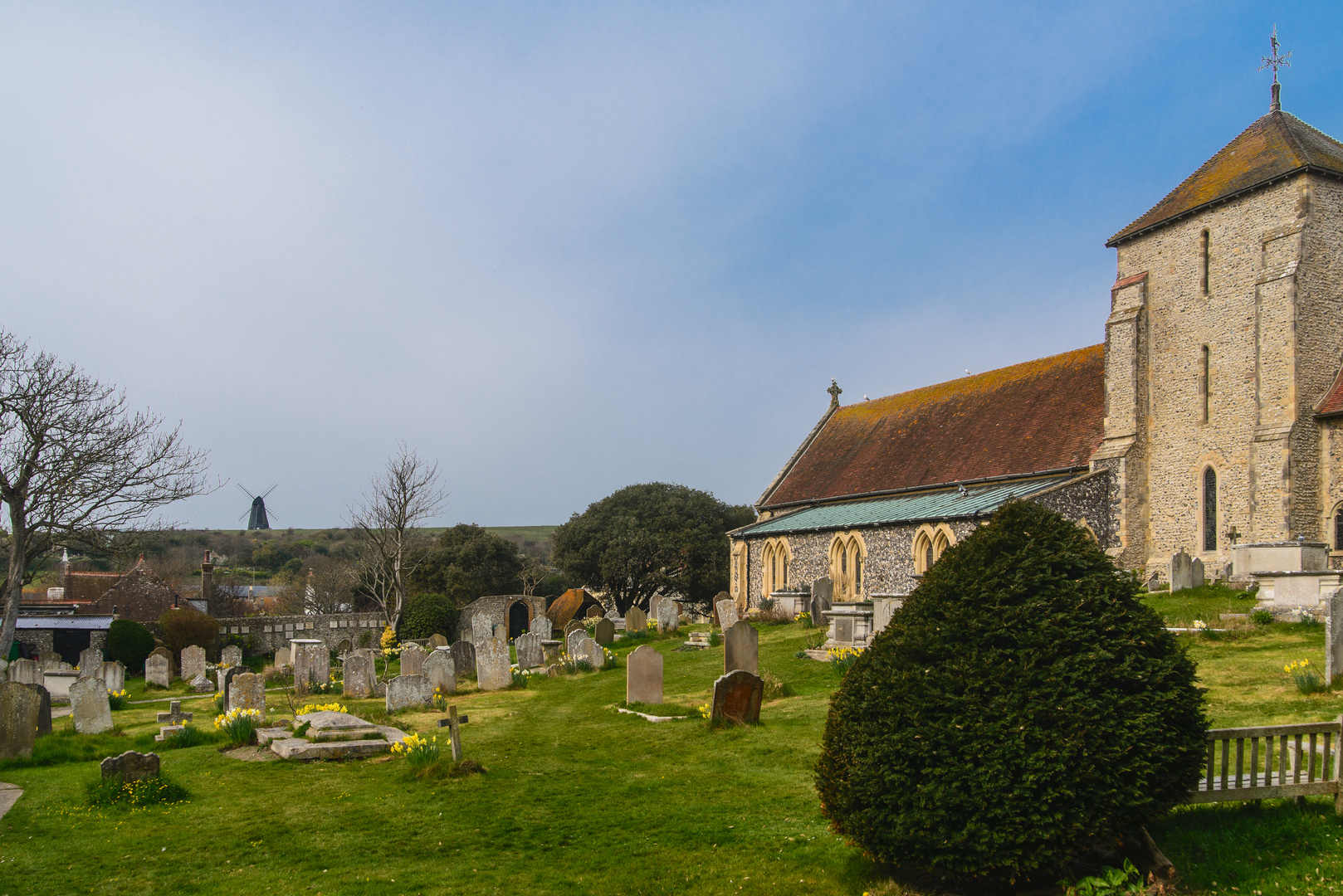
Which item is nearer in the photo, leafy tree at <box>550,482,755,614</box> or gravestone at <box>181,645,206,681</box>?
gravestone at <box>181,645,206,681</box>

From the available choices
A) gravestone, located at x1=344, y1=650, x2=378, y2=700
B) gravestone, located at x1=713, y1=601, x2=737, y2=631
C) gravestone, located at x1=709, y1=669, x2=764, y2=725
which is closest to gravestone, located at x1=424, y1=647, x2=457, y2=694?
gravestone, located at x1=344, y1=650, x2=378, y2=700

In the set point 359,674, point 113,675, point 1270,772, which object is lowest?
point 113,675

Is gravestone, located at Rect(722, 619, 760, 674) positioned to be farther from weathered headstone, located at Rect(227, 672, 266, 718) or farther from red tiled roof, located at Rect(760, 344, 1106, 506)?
red tiled roof, located at Rect(760, 344, 1106, 506)

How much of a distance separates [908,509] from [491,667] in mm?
13408

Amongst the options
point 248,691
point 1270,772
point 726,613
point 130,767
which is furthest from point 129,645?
point 1270,772

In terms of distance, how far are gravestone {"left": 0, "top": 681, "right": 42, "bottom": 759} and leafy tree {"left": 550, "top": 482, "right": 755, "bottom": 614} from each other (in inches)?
1107

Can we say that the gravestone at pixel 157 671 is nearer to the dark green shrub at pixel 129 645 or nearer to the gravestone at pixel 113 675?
the gravestone at pixel 113 675

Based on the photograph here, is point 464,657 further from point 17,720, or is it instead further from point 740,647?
point 17,720

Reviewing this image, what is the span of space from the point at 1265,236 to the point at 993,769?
19.7 m

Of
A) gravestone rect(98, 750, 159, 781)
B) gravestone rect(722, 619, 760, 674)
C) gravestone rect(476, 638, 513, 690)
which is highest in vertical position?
gravestone rect(722, 619, 760, 674)

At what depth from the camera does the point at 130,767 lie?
8.88 m

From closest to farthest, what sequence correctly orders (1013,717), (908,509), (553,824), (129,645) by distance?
(1013,717)
(553,824)
(908,509)
(129,645)

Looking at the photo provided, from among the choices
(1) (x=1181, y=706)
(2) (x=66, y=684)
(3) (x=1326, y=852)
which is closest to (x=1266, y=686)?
(3) (x=1326, y=852)

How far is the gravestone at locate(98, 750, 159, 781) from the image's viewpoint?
881cm
